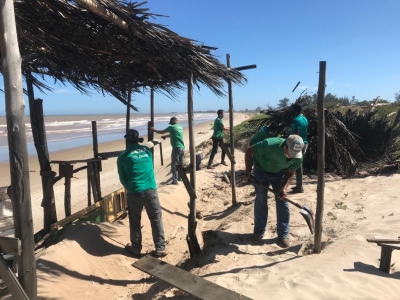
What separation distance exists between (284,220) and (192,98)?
6.91 ft

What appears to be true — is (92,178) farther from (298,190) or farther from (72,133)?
(72,133)

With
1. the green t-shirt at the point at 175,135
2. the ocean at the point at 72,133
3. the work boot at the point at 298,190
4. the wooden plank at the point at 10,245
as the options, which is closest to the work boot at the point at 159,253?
the wooden plank at the point at 10,245

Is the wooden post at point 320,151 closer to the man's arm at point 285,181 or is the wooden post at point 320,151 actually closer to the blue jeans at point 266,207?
the man's arm at point 285,181

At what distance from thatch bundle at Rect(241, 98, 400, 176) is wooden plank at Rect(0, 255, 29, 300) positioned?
698 cm

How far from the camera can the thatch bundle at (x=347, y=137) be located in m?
8.20

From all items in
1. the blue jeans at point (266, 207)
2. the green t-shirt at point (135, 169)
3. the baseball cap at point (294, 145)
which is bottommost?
the blue jeans at point (266, 207)

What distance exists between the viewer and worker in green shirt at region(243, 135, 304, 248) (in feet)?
13.4

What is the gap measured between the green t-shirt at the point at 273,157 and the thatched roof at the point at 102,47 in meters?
1.21

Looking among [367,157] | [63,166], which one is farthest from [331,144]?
[63,166]

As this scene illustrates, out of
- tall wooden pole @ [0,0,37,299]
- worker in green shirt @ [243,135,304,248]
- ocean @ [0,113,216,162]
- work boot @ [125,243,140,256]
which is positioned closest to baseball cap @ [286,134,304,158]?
worker in green shirt @ [243,135,304,248]

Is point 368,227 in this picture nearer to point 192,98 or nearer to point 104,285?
point 192,98

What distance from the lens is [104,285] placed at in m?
3.90

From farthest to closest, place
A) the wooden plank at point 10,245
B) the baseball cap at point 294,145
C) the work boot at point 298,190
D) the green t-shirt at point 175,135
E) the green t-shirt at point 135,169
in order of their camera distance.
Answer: the green t-shirt at point 175,135
the work boot at point 298,190
the green t-shirt at point 135,169
the baseball cap at point 294,145
the wooden plank at point 10,245

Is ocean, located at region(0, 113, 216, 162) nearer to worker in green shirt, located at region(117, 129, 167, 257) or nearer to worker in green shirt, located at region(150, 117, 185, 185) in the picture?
worker in green shirt, located at region(150, 117, 185, 185)
